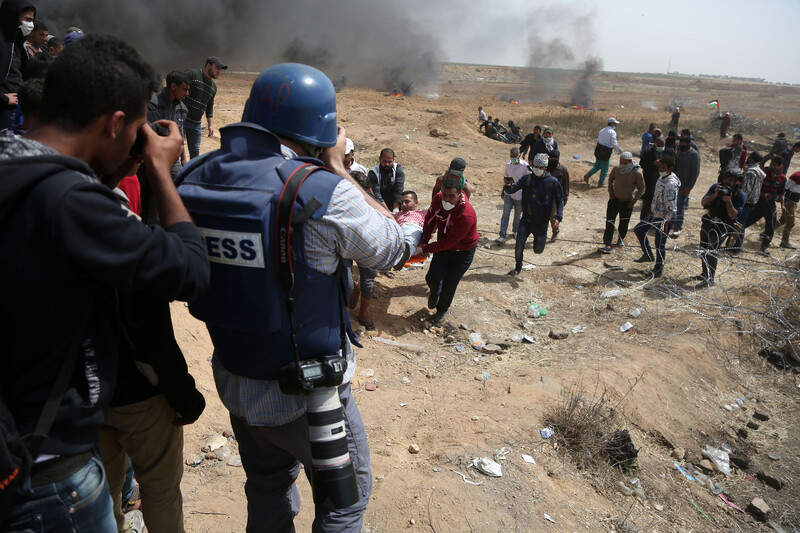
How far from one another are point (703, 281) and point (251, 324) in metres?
7.78

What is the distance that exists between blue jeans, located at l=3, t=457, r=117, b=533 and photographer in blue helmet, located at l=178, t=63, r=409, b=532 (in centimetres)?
51

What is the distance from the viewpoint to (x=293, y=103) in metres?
1.74

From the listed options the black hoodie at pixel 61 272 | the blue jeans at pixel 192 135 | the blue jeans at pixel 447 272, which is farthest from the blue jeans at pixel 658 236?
the black hoodie at pixel 61 272

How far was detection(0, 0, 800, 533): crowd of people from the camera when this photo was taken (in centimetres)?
112

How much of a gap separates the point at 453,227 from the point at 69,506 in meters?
4.71

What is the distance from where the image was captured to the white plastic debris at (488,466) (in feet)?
11.0

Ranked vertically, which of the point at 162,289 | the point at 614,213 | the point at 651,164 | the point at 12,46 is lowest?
the point at 614,213

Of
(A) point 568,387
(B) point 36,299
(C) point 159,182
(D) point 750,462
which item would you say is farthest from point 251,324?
(D) point 750,462

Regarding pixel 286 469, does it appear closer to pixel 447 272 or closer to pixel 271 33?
pixel 447 272

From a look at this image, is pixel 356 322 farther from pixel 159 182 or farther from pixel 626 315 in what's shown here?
pixel 159 182

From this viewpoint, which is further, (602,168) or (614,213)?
(602,168)

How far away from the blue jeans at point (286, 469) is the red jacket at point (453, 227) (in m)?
3.71

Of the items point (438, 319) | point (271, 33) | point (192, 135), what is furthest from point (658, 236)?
point (271, 33)

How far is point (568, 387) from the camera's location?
4652 millimetres
